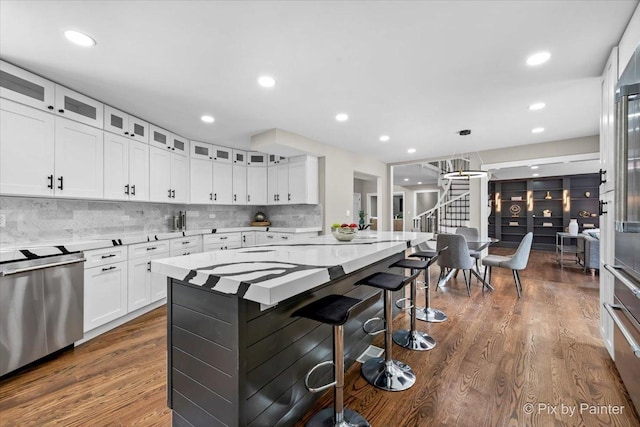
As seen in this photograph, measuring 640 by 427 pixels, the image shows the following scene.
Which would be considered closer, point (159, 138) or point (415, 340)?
point (415, 340)

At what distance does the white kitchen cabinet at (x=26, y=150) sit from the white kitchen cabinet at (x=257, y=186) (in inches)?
111

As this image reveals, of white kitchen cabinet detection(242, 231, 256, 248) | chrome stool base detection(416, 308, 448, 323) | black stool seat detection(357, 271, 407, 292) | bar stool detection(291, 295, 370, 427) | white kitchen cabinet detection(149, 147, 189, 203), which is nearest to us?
bar stool detection(291, 295, 370, 427)

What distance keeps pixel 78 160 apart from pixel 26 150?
0.41 m

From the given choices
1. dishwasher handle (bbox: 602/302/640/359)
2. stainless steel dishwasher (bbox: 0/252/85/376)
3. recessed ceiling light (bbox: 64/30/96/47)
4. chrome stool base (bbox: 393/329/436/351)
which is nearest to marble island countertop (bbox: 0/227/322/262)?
stainless steel dishwasher (bbox: 0/252/85/376)

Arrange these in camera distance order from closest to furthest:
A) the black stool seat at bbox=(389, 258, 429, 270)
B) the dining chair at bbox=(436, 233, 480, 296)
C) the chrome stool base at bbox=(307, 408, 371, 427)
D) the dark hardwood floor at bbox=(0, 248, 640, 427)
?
the chrome stool base at bbox=(307, 408, 371, 427) → the dark hardwood floor at bbox=(0, 248, 640, 427) → the black stool seat at bbox=(389, 258, 429, 270) → the dining chair at bbox=(436, 233, 480, 296)

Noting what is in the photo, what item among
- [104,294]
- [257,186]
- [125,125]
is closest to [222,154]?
[257,186]

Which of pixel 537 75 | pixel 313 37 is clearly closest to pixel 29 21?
pixel 313 37

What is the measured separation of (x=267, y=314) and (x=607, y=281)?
2610mm

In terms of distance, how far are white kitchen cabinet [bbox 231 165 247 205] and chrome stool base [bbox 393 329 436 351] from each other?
346 centimetres

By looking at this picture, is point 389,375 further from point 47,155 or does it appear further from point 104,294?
point 47,155

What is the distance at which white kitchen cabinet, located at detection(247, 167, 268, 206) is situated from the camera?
5035 mm

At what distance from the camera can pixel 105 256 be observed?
2.70m

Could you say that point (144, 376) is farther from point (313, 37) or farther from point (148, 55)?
point (313, 37)

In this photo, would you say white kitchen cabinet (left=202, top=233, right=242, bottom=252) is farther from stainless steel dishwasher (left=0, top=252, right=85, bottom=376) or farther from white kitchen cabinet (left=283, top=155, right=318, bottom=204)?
stainless steel dishwasher (left=0, top=252, right=85, bottom=376)
